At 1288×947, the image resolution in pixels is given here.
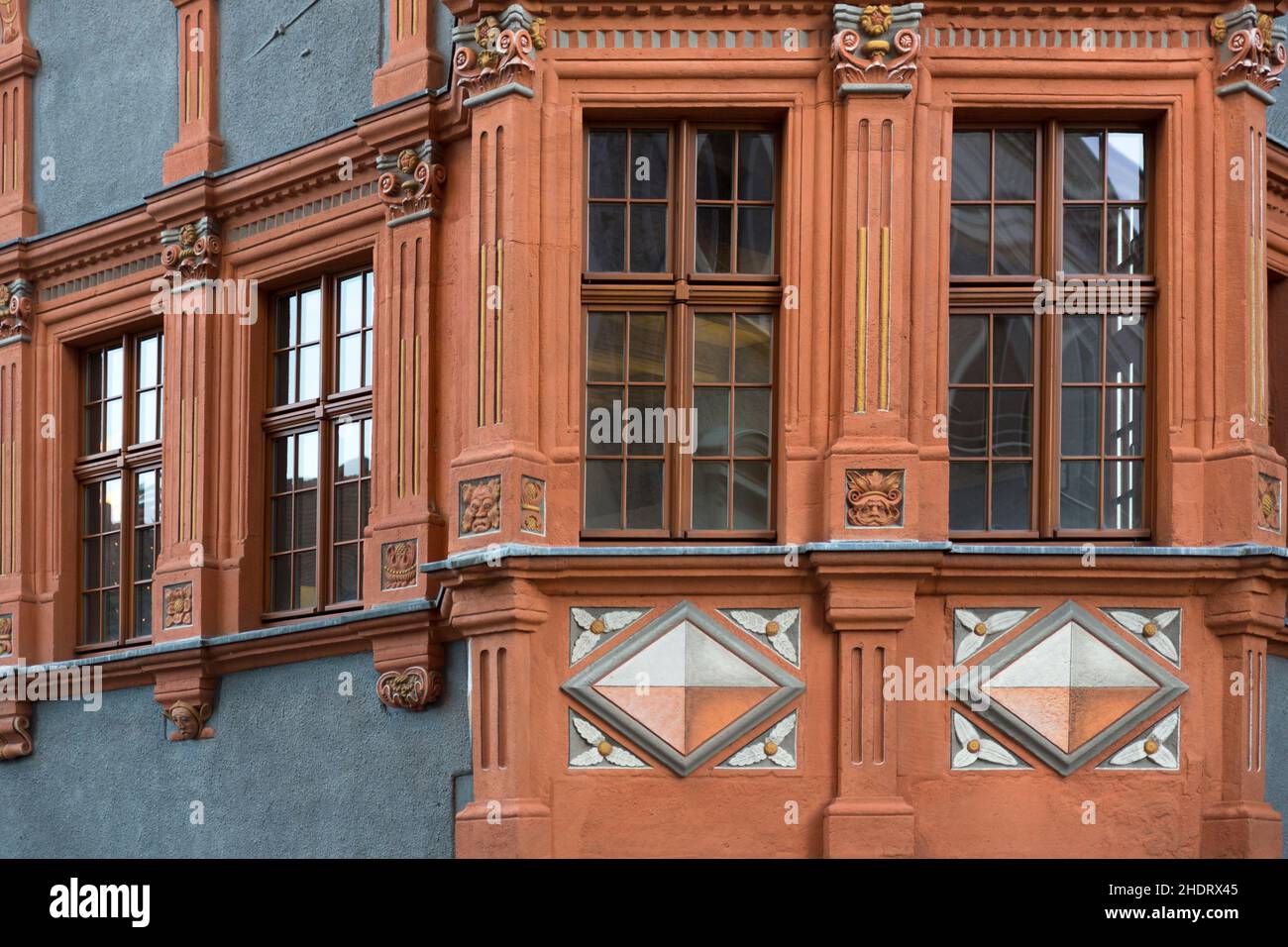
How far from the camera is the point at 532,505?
1572 centimetres

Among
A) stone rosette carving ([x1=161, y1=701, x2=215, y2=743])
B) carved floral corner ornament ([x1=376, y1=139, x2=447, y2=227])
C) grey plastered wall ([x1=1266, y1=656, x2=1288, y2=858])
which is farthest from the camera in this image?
stone rosette carving ([x1=161, y1=701, x2=215, y2=743])

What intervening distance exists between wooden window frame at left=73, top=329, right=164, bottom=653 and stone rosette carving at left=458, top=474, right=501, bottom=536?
15.4 ft

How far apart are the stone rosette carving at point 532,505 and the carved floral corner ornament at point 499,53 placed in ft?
8.15

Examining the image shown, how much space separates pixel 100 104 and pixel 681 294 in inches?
270

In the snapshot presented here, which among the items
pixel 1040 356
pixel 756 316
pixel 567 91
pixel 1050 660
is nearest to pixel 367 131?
pixel 567 91

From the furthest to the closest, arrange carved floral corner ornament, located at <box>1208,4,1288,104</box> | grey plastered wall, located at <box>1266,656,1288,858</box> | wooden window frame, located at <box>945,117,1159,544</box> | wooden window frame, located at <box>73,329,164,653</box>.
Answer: wooden window frame, located at <box>73,329,164,653</box> → grey plastered wall, located at <box>1266,656,1288,858</box> → wooden window frame, located at <box>945,117,1159,544</box> → carved floral corner ornament, located at <box>1208,4,1288,104</box>

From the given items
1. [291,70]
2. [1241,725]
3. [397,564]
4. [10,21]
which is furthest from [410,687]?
[10,21]

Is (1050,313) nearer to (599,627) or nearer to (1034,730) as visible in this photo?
(1034,730)

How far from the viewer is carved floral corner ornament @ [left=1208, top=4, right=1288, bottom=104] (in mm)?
15836

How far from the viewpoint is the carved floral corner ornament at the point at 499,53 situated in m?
16.0

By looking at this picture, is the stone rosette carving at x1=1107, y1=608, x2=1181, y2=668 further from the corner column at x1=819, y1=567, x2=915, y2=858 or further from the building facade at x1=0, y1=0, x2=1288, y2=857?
the corner column at x1=819, y1=567, x2=915, y2=858

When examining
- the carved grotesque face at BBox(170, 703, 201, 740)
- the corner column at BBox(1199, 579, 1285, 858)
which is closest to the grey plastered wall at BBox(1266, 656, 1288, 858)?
the corner column at BBox(1199, 579, 1285, 858)

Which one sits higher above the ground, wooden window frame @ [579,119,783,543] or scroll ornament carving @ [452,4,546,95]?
scroll ornament carving @ [452,4,546,95]

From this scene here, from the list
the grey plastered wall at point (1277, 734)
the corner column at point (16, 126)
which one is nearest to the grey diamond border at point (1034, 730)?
the grey plastered wall at point (1277, 734)
